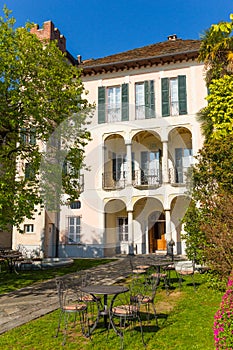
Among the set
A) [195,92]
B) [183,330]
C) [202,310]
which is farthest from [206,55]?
[183,330]

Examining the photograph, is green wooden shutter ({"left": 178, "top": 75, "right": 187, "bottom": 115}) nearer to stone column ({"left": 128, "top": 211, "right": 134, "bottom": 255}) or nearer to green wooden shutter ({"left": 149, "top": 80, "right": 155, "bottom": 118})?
green wooden shutter ({"left": 149, "top": 80, "right": 155, "bottom": 118})

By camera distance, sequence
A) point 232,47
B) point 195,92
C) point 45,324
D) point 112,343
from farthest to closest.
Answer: point 195,92
point 232,47
point 45,324
point 112,343

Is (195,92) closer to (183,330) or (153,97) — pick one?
(153,97)

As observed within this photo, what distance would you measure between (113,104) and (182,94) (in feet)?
15.4

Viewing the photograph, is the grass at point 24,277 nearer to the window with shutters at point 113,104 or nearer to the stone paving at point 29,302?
the stone paving at point 29,302

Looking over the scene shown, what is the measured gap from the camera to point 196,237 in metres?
10.0

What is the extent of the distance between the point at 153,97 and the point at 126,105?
1.85 meters

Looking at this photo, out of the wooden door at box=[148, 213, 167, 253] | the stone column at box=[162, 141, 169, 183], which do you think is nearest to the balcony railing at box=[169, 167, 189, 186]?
the stone column at box=[162, 141, 169, 183]

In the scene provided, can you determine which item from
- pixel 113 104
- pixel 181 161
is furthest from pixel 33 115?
pixel 181 161

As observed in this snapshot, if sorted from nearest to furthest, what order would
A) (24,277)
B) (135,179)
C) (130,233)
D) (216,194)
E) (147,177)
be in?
1. (216,194)
2. (24,277)
3. (130,233)
4. (147,177)
5. (135,179)

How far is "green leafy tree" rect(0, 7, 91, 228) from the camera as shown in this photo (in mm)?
9836

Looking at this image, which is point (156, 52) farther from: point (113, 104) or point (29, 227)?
point (29, 227)

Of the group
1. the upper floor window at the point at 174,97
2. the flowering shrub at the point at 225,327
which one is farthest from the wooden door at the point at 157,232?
the flowering shrub at the point at 225,327

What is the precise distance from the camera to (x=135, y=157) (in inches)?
881
